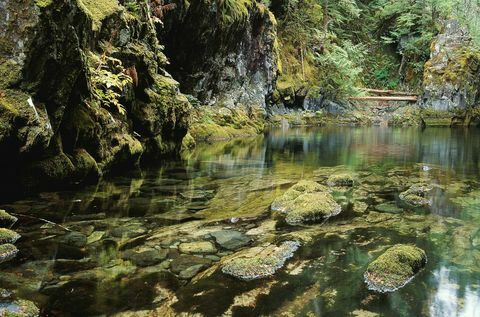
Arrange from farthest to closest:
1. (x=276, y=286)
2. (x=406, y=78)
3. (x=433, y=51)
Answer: (x=406, y=78), (x=433, y=51), (x=276, y=286)

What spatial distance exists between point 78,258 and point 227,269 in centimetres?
167

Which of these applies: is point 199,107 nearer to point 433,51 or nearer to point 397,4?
point 433,51

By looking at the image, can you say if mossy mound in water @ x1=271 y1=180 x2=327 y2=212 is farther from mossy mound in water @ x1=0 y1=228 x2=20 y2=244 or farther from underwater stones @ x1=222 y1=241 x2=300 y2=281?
mossy mound in water @ x1=0 y1=228 x2=20 y2=244

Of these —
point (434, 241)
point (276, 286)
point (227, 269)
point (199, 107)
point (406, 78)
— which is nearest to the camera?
point (276, 286)

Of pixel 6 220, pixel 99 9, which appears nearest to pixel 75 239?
pixel 6 220

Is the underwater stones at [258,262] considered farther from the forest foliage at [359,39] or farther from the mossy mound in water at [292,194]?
the forest foliage at [359,39]

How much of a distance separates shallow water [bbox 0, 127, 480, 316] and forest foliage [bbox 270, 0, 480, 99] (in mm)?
27532

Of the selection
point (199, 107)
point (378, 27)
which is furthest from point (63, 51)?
point (378, 27)

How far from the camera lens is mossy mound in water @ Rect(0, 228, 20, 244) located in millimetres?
5046

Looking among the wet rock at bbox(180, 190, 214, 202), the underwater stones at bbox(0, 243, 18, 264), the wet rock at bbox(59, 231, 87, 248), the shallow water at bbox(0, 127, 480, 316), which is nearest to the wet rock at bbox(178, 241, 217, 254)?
the shallow water at bbox(0, 127, 480, 316)

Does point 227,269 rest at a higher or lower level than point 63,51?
lower

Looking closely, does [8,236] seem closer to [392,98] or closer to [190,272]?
[190,272]

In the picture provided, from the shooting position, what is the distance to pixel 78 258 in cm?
480

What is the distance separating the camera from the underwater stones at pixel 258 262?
454 centimetres
